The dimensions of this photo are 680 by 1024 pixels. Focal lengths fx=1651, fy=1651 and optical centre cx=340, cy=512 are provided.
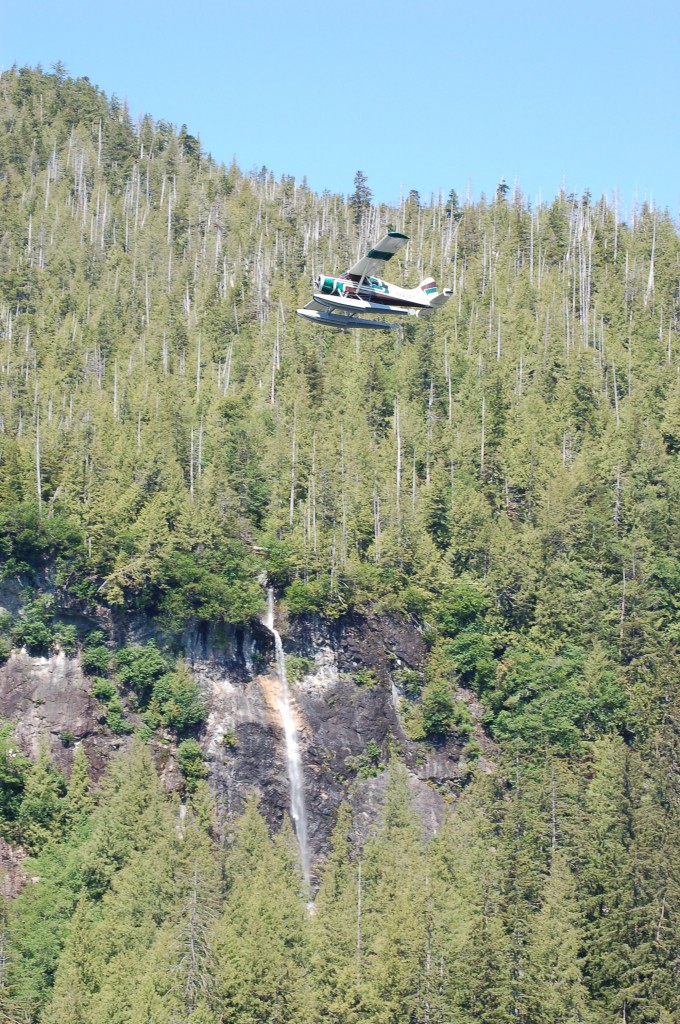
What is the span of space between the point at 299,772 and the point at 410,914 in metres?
21.4

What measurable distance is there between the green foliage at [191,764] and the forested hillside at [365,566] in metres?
0.72

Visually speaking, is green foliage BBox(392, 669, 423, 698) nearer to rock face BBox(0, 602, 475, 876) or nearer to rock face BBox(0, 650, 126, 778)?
Result: rock face BBox(0, 602, 475, 876)

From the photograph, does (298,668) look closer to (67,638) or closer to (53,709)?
(67,638)

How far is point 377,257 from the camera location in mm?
66188

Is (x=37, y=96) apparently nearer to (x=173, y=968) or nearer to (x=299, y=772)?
(x=299, y=772)

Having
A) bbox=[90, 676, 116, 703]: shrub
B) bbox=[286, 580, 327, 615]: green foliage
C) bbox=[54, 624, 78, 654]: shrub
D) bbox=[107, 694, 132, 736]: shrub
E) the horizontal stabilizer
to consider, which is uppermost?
the horizontal stabilizer

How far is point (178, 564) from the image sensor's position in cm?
8769

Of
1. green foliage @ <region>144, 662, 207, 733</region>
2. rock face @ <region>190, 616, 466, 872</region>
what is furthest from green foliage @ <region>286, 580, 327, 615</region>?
green foliage @ <region>144, 662, 207, 733</region>

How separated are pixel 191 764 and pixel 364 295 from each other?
28506 mm

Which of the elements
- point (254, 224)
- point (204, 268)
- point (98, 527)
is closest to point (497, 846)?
point (98, 527)

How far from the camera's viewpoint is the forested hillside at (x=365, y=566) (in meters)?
64.2

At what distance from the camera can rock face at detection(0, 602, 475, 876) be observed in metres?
84.2

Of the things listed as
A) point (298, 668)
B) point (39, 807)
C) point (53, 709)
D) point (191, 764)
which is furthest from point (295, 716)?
point (39, 807)

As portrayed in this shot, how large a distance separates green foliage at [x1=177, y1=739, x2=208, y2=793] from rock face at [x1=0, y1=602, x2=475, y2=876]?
44 cm
